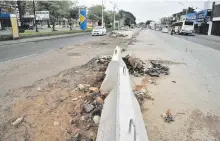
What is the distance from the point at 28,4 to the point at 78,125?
5441 cm

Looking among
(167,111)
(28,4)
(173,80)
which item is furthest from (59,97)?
(28,4)

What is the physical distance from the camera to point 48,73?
8.12m

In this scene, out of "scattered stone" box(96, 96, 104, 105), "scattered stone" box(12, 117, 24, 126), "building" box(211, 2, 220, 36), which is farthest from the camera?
"building" box(211, 2, 220, 36)

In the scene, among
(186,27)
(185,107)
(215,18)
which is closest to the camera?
(185,107)

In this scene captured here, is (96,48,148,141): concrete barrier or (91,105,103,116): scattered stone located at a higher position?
(96,48,148,141): concrete barrier

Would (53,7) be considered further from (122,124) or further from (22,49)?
(122,124)

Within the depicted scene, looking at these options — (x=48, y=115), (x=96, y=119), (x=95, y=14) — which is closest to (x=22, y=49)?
(x=48, y=115)

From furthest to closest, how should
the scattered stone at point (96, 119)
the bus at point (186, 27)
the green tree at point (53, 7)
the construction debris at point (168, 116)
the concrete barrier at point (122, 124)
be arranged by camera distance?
the bus at point (186, 27) → the green tree at point (53, 7) → the construction debris at point (168, 116) → the scattered stone at point (96, 119) → the concrete barrier at point (122, 124)

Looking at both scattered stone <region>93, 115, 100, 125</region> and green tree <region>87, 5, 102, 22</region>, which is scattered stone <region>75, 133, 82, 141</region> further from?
green tree <region>87, 5, 102, 22</region>

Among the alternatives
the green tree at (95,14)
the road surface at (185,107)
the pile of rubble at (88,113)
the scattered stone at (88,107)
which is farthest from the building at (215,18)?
the scattered stone at (88,107)

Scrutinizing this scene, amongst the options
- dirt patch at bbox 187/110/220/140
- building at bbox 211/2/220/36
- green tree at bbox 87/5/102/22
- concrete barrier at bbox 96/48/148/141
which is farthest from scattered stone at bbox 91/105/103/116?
green tree at bbox 87/5/102/22

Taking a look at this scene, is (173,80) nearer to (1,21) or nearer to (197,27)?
(1,21)

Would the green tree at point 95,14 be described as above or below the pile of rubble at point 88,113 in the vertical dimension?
above

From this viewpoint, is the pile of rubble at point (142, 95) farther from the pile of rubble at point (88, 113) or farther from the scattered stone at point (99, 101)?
the scattered stone at point (99, 101)
